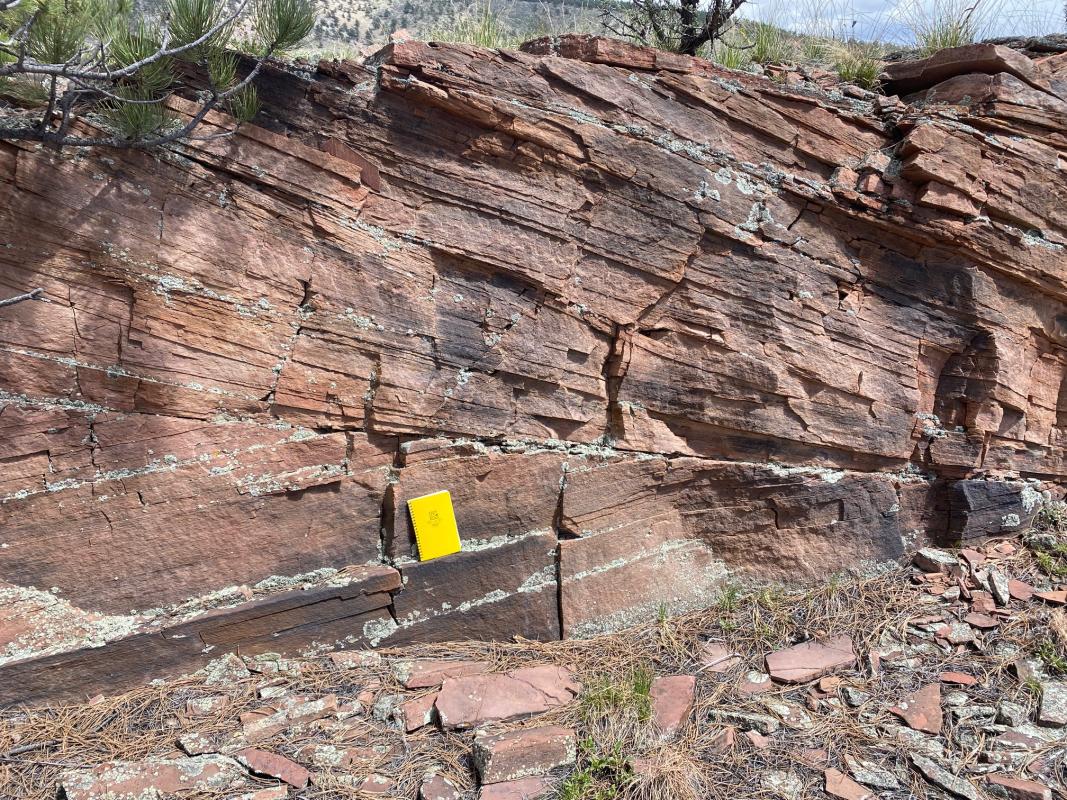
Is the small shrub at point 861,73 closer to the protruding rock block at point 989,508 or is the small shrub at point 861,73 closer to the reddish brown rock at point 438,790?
the protruding rock block at point 989,508

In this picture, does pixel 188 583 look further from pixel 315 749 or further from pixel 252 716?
pixel 315 749

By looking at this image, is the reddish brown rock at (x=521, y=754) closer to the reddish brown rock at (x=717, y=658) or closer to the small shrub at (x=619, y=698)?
the small shrub at (x=619, y=698)

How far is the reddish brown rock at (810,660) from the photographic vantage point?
4.05 m

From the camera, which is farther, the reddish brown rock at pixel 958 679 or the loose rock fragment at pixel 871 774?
the reddish brown rock at pixel 958 679

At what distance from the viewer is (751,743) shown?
353 cm

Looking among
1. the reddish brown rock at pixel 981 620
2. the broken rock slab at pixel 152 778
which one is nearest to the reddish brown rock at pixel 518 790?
the broken rock slab at pixel 152 778

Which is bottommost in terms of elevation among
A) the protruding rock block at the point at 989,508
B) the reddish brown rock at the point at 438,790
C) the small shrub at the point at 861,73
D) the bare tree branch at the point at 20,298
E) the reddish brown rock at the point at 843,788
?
the reddish brown rock at the point at 438,790

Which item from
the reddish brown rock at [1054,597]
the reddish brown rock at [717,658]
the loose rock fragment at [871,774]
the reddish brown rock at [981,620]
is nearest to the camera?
the loose rock fragment at [871,774]

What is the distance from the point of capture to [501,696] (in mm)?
3598

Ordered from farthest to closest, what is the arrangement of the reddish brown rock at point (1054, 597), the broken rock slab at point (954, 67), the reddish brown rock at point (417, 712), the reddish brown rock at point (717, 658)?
the broken rock slab at point (954, 67), the reddish brown rock at point (1054, 597), the reddish brown rock at point (717, 658), the reddish brown rock at point (417, 712)

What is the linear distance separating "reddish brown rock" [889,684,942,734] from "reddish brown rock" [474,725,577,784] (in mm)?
1700

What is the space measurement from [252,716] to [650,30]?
223 inches

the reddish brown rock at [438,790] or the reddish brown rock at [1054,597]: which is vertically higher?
the reddish brown rock at [1054,597]

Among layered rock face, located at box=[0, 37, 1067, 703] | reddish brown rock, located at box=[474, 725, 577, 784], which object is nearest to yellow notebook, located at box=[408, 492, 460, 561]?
layered rock face, located at box=[0, 37, 1067, 703]
